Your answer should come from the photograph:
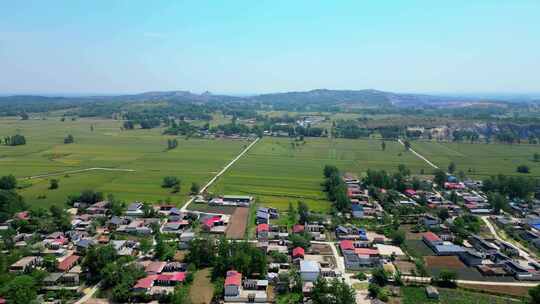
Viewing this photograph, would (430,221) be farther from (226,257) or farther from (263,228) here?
(226,257)

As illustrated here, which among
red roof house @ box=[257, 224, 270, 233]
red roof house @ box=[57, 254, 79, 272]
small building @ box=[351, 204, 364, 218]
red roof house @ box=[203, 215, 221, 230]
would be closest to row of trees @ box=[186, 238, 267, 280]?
red roof house @ box=[257, 224, 270, 233]

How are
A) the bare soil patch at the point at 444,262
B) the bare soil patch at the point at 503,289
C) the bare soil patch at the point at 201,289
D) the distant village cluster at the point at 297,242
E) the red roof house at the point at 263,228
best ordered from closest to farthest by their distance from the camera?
1. the bare soil patch at the point at 201,289
2. the bare soil patch at the point at 503,289
3. the distant village cluster at the point at 297,242
4. the bare soil patch at the point at 444,262
5. the red roof house at the point at 263,228

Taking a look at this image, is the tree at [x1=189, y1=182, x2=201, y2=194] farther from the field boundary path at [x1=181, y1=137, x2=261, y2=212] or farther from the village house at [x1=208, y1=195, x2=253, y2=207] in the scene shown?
the village house at [x1=208, y1=195, x2=253, y2=207]

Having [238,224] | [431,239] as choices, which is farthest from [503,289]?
[238,224]

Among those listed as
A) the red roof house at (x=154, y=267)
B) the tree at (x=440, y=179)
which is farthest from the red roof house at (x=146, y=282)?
the tree at (x=440, y=179)

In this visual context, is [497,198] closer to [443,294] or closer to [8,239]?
[443,294]

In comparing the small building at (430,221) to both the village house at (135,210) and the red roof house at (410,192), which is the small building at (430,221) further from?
the village house at (135,210)
